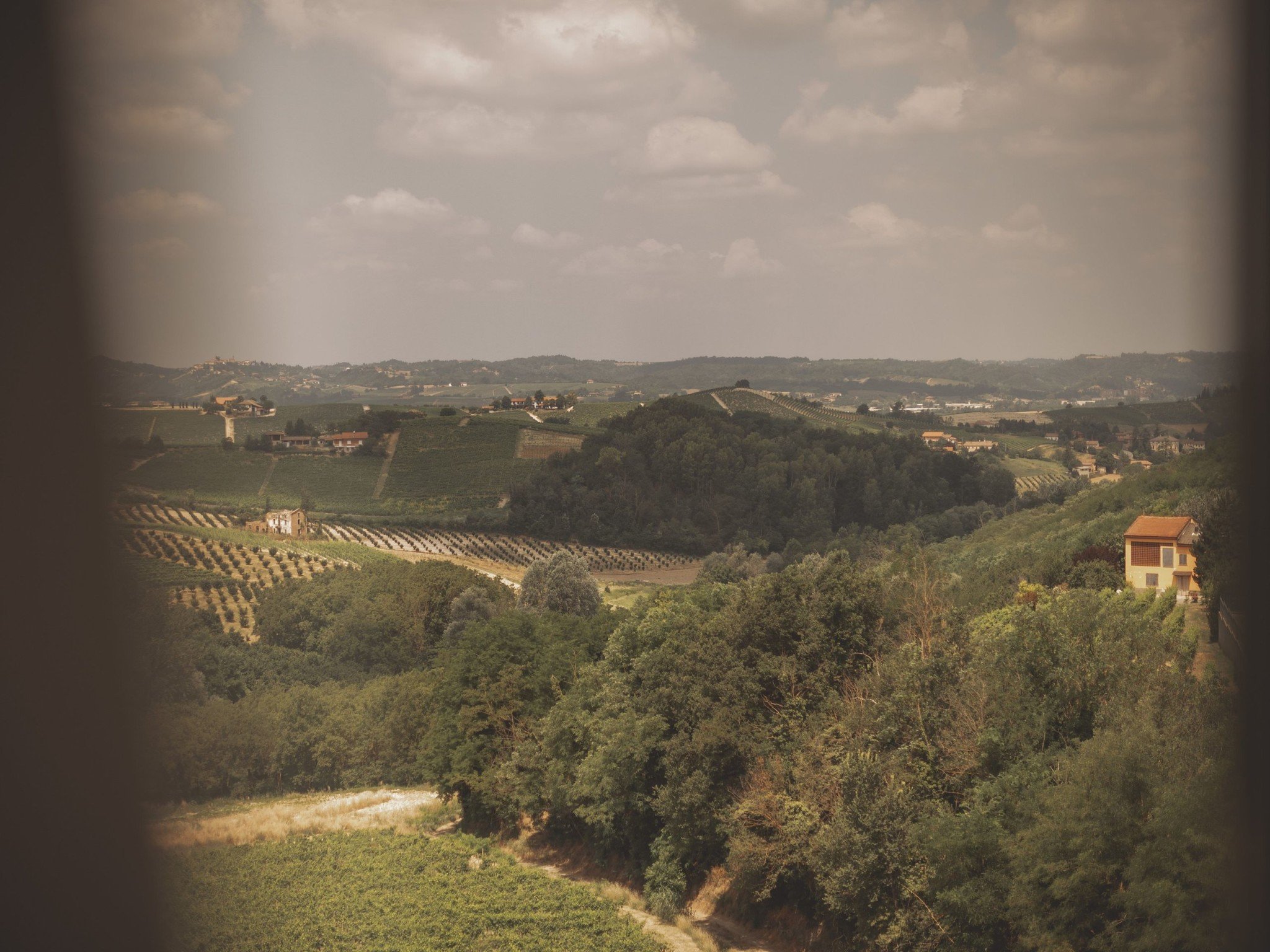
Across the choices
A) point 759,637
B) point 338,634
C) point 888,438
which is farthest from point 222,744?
point 888,438

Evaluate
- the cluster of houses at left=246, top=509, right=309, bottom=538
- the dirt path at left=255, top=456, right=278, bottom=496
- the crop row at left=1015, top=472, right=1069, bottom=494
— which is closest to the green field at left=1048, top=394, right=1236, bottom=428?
the crop row at left=1015, top=472, right=1069, bottom=494

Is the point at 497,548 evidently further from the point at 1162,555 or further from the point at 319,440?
the point at 1162,555

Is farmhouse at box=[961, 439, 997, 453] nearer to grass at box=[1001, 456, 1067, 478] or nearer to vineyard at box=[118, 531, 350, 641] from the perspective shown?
grass at box=[1001, 456, 1067, 478]

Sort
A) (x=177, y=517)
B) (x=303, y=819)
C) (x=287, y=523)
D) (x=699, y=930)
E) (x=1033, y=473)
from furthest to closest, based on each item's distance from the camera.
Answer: (x=1033, y=473) < (x=287, y=523) < (x=177, y=517) < (x=303, y=819) < (x=699, y=930)

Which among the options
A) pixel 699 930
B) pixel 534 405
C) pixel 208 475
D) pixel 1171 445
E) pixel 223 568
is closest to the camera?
pixel 699 930

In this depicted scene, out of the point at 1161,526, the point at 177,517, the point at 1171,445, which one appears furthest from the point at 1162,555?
the point at 1171,445

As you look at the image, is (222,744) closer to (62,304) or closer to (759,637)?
(759,637)

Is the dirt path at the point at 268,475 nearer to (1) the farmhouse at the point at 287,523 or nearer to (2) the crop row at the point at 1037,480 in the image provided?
(1) the farmhouse at the point at 287,523
